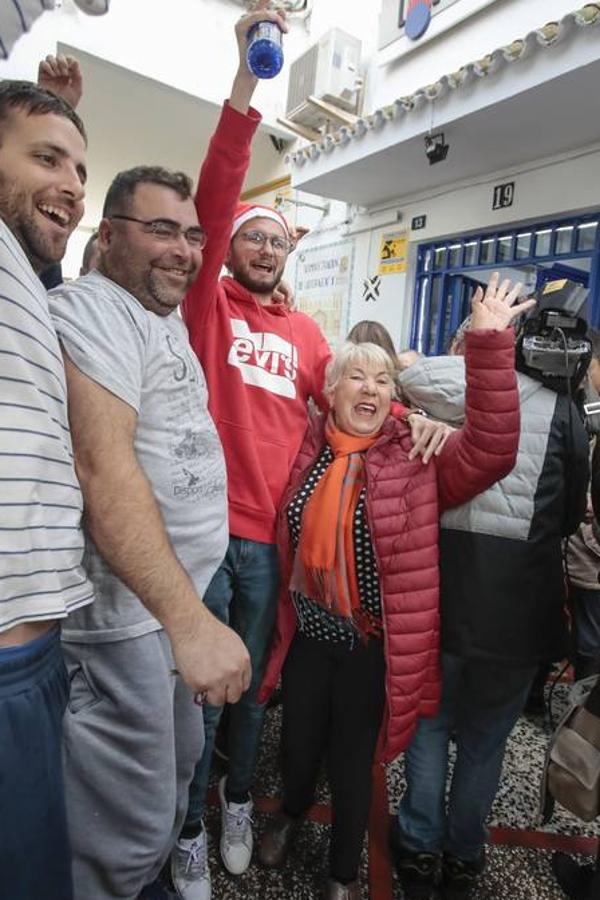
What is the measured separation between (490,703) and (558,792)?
0.28 metres

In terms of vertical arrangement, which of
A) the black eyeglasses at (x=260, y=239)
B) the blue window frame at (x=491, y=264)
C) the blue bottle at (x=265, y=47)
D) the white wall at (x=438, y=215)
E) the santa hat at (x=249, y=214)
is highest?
the white wall at (x=438, y=215)

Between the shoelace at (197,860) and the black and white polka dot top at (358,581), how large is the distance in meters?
0.75

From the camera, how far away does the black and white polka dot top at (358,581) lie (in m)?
Answer: 1.59

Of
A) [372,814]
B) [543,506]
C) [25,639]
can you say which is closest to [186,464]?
[25,639]

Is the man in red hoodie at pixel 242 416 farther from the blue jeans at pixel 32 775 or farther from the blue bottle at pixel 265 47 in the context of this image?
the blue jeans at pixel 32 775

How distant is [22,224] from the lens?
112 cm

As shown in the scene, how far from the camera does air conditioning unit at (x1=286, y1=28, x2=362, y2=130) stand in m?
6.48

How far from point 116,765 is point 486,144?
541 cm

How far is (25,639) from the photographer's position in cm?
89

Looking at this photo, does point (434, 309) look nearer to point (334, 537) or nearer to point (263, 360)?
point (263, 360)

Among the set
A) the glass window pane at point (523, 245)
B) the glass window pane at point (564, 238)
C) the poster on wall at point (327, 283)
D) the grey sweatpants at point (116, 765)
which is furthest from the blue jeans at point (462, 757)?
the poster on wall at point (327, 283)

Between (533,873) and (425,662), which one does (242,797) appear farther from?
(533,873)

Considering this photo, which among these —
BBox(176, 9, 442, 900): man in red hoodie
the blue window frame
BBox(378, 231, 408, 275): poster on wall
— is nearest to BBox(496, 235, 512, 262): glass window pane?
the blue window frame

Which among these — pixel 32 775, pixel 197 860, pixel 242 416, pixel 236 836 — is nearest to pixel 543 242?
pixel 242 416
